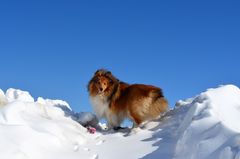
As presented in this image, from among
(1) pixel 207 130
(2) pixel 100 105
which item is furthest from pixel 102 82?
(1) pixel 207 130

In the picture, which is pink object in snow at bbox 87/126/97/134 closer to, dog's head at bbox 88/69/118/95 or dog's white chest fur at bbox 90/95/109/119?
dog's white chest fur at bbox 90/95/109/119

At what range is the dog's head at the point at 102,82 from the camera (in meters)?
10.4

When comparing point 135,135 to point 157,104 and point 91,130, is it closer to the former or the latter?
point 91,130

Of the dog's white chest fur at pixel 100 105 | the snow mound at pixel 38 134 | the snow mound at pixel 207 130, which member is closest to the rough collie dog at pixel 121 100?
the dog's white chest fur at pixel 100 105

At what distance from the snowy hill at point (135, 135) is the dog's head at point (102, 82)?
1.07 meters

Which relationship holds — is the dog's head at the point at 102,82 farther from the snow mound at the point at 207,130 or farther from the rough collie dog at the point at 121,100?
the snow mound at the point at 207,130

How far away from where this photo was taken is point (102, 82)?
10.4 metres

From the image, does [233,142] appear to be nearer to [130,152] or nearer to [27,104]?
[130,152]

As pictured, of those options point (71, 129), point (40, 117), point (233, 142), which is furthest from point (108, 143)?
point (233, 142)

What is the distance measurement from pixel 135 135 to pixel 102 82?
2.00 meters

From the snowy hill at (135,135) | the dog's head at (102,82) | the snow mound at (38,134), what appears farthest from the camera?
the dog's head at (102,82)

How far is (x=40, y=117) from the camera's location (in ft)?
28.2

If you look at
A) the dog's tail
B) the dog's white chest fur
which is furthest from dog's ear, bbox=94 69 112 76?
the dog's tail

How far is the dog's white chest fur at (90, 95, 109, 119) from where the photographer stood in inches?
410
